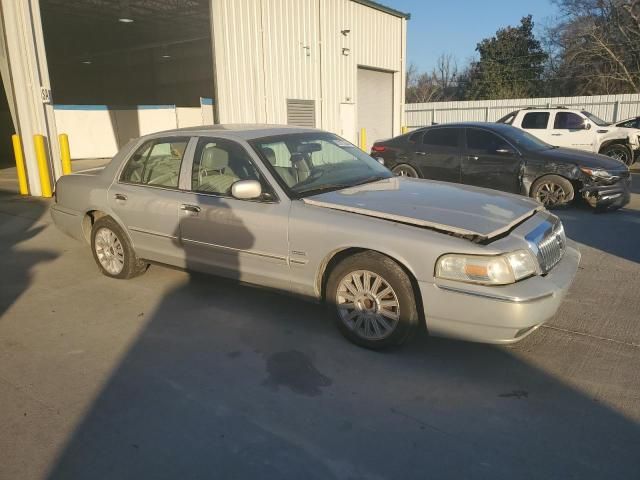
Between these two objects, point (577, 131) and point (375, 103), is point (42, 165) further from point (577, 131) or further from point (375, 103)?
point (577, 131)

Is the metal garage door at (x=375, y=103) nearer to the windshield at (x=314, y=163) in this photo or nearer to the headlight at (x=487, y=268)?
the windshield at (x=314, y=163)

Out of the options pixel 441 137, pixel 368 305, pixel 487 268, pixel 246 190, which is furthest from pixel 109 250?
pixel 441 137

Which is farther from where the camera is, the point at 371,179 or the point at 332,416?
the point at 371,179

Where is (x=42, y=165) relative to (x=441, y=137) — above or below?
below

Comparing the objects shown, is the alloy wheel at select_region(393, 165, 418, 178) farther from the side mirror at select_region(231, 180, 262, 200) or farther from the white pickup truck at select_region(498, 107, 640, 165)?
the white pickup truck at select_region(498, 107, 640, 165)

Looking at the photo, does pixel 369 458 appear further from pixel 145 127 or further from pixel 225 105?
pixel 145 127

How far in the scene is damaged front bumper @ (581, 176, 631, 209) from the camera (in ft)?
26.7

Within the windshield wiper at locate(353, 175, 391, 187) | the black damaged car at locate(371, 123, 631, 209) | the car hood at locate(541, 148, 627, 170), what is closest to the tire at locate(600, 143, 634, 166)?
the black damaged car at locate(371, 123, 631, 209)

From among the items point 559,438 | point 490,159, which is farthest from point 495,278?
point 490,159

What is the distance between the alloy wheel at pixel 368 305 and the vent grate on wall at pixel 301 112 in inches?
457

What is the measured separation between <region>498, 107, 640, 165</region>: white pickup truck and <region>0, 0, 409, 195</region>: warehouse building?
5.88 meters

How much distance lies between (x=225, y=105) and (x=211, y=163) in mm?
8590

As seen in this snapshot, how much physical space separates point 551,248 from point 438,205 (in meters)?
0.86

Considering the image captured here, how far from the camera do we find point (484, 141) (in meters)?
8.95
